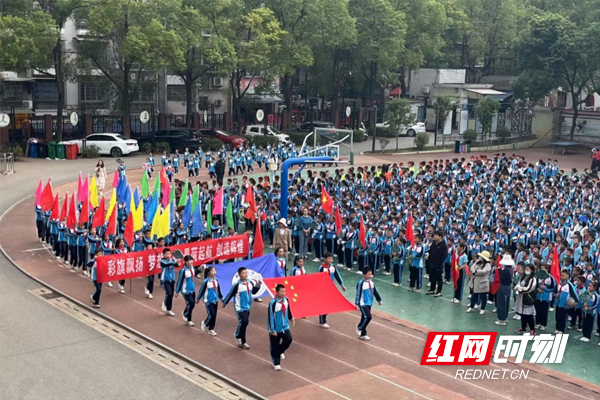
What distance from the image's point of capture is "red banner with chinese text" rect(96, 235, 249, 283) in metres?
16.7

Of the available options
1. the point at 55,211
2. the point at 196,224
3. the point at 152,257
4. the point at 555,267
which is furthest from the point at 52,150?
the point at 555,267

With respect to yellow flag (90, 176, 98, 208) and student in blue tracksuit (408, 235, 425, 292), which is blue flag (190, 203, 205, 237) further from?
student in blue tracksuit (408, 235, 425, 292)

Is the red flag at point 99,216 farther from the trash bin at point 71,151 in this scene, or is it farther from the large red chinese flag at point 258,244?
the trash bin at point 71,151

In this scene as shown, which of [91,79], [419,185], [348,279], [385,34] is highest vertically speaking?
[385,34]

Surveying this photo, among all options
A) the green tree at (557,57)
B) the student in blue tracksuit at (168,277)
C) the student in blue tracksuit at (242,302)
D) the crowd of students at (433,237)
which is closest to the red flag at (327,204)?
the crowd of students at (433,237)

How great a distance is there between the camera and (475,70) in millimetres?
68312

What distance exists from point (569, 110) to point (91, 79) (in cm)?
3164

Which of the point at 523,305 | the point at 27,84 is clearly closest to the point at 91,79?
the point at 27,84

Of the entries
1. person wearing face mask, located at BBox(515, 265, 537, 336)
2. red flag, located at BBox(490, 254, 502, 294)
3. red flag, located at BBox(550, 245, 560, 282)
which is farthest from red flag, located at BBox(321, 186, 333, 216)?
person wearing face mask, located at BBox(515, 265, 537, 336)

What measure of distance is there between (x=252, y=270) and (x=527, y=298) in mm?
5605

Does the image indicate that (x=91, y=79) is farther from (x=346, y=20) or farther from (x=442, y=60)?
(x=442, y=60)

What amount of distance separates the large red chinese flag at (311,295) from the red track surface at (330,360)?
57cm

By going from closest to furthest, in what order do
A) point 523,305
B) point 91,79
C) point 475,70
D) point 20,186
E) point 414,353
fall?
point 414,353 → point 523,305 → point 20,186 → point 91,79 → point 475,70

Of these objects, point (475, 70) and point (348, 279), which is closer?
point (348, 279)
